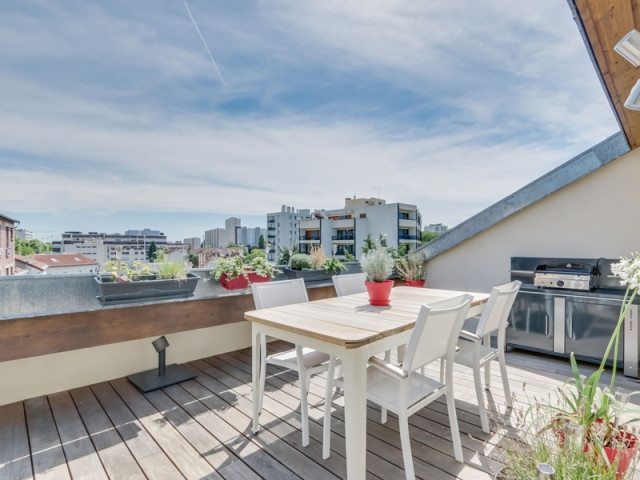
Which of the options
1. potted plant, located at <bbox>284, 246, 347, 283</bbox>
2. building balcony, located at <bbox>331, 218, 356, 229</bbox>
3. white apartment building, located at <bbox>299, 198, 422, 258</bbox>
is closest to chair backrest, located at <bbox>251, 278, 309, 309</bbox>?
potted plant, located at <bbox>284, 246, 347, 283</bbox>

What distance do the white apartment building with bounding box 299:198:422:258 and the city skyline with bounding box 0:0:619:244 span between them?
15778 millimetres

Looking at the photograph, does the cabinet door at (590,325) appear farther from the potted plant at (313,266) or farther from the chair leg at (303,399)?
the chair leg at (303,399)

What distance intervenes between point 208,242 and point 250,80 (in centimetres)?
208

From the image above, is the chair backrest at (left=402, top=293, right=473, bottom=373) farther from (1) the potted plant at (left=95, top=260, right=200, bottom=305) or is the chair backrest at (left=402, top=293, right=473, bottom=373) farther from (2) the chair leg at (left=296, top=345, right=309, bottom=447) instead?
(1) the potted plant at (left=95, top=260, right=200, bottom=305)

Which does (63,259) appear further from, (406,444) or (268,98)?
(268,98)

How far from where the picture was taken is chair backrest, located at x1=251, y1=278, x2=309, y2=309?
97.8 inches

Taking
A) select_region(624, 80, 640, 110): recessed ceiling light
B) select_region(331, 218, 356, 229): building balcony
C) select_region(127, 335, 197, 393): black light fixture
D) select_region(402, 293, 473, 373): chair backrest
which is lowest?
select_region(127, 335, 197, 393): black light fixture

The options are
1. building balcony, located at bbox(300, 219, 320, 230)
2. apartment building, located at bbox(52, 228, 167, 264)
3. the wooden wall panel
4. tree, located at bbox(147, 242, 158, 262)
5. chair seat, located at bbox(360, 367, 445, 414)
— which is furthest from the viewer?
A: building balcony, located at bbox(300, 219, 320, 230)

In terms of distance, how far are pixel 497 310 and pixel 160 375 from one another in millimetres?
2708

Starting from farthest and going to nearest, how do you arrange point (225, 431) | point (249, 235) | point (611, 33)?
1. point (249, 235)
2. point (225, 431)
3. point (611, 33)

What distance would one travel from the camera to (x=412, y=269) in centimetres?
477

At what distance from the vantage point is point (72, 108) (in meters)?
3.82

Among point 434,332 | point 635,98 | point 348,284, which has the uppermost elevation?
point 635,98

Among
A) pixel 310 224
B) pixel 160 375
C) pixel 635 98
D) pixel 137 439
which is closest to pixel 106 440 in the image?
pixel 137 439
